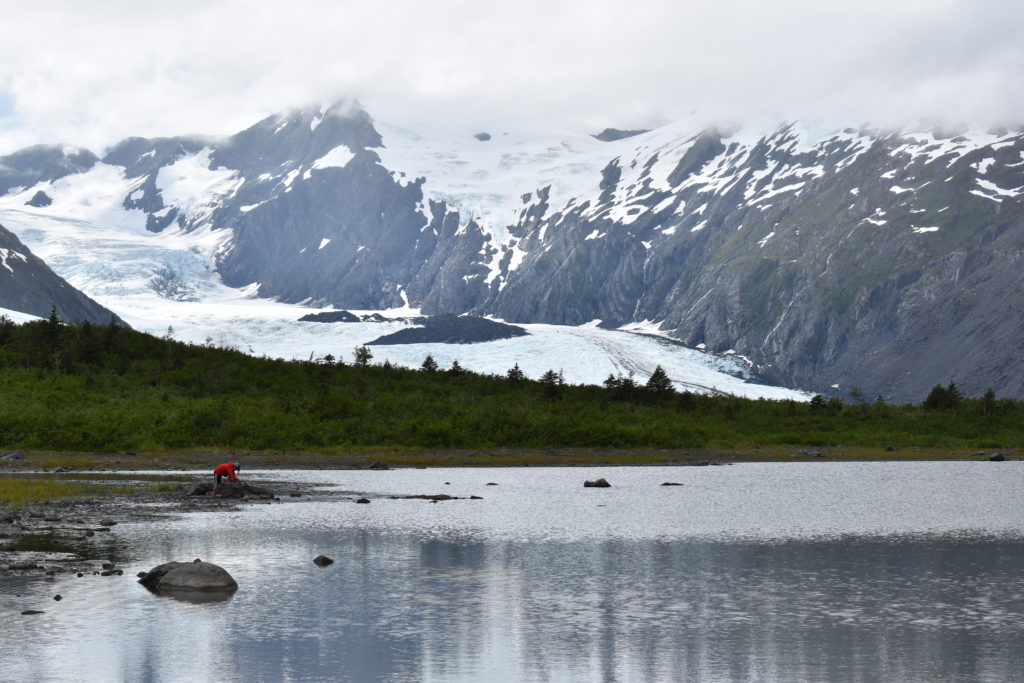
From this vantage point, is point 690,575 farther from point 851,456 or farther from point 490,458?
point 851,456

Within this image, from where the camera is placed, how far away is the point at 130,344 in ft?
380

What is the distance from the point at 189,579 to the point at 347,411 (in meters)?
72.2

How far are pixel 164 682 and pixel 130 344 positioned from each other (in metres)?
97.1

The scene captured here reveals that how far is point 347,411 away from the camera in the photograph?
106 metres

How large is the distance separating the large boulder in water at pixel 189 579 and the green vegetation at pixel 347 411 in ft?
193

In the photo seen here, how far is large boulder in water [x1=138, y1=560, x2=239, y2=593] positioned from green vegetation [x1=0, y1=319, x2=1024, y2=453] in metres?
58.8

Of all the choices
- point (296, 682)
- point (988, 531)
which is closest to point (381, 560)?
point (296, 682)

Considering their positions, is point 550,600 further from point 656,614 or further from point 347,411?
point 347,411

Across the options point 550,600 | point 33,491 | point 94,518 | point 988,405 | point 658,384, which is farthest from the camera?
point 988,405

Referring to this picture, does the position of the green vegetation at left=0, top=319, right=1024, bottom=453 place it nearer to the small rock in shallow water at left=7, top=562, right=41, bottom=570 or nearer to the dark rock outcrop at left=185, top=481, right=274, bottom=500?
the dark rock outcrop at left=185, top=481, right=274, bottom=500

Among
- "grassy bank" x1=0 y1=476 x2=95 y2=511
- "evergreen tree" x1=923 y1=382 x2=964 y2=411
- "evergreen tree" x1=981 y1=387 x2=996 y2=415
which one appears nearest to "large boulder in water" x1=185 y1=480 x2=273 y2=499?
"grassy bank" x1=0 y1=476 x2=95 y2=511

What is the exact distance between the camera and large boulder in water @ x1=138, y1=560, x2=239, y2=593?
33.5m

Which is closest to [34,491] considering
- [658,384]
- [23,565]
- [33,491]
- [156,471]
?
[33,491]

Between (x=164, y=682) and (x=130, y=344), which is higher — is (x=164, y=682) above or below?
below
